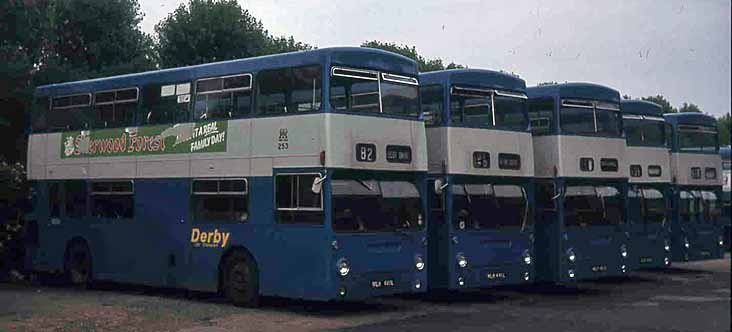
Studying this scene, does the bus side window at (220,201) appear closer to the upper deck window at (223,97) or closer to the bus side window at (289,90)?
the upper deck window at (223,97)

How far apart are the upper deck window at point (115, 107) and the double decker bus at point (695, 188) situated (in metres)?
14.5

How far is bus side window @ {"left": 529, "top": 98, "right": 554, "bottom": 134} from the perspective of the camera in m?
20.0

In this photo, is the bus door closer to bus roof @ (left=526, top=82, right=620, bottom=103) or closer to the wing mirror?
the wing mirror

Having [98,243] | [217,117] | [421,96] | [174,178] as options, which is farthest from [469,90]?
[98,243]

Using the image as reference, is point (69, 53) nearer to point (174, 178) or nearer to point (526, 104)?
point (174, 178)

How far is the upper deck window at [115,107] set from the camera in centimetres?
1967

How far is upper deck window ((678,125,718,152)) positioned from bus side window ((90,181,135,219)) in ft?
49.0

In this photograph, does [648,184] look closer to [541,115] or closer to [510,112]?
[541,115]

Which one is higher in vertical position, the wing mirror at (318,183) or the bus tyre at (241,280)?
the wing mirror at (318,183)

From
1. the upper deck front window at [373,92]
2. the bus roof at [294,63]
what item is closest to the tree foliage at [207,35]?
the bus roof at [294,63]

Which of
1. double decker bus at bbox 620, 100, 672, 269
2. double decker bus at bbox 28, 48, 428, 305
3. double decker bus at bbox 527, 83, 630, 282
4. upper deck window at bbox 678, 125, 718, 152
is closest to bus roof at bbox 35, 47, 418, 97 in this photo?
double decker bus at bbox 28, 48, 428, 305

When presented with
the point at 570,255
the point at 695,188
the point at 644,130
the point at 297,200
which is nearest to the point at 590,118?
the point at 570,255

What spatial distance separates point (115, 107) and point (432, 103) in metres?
6.57

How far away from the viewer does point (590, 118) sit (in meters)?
20.4
